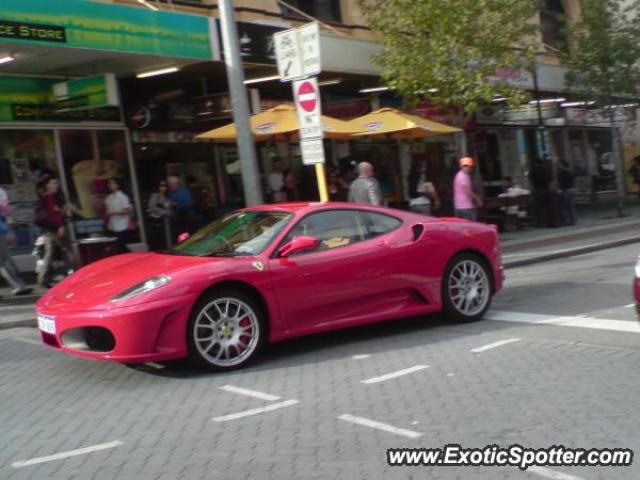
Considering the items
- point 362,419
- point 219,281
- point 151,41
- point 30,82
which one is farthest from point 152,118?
point 362,419

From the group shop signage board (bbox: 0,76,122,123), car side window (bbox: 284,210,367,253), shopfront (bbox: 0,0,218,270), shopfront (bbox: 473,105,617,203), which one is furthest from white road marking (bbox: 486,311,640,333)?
shopfront (bbox: 473,105,617,203)

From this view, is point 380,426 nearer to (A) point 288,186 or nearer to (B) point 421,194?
(A) point 288,186

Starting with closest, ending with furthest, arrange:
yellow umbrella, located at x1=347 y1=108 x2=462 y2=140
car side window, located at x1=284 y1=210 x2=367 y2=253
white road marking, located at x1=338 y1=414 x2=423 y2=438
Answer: white road marking, located at x1=338 y1=414 x2=423 y2=438 → car side window, located at x1=284 y1=210 x2=367 y2=253 → yellow umbrella, located at x1=347 y1=108 x2=462 y2=140

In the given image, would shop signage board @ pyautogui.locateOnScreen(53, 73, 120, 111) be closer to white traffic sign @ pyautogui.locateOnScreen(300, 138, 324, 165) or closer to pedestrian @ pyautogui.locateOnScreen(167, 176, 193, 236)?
pedestrian @ pyautogui.locateOnScreen(167, 176, 193, 236)

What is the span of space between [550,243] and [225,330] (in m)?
11.1

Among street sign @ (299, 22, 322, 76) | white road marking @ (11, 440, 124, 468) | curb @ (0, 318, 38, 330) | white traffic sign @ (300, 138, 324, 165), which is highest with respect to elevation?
street sign @ (299, 22, 322, 76)

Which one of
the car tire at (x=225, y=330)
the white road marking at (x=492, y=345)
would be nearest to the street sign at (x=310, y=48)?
the car tire at (x=225, y=330)

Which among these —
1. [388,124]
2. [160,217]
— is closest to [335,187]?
[388,124]

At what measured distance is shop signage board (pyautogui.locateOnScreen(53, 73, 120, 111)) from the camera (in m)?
12.0

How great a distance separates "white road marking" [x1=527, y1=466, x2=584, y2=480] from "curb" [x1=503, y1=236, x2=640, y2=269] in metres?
8.61

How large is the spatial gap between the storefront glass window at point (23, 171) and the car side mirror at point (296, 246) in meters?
7.80

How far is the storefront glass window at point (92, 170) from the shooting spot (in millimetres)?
13891

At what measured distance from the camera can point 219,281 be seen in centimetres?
632

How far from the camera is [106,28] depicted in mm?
11156
